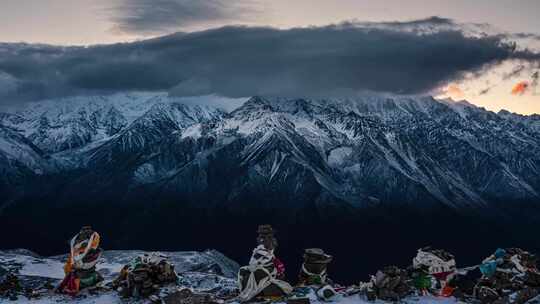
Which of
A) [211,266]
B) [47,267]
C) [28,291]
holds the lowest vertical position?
[211,266]

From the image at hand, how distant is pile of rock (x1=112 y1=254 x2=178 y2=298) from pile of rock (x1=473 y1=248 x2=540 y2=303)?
3230 centimetres

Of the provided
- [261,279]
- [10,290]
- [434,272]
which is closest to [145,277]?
[261,279]

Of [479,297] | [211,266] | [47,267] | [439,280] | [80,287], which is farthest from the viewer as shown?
[211,266]

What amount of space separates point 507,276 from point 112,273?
81.3 metres

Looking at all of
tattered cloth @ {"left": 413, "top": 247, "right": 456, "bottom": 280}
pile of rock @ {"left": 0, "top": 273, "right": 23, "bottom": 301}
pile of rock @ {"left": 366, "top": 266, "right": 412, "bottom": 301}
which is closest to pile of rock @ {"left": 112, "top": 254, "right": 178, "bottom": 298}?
pile of rock @ {"left": 0, "top": 273, "right": 23, "bottom": 301}

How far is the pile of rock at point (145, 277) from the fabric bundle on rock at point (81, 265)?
3.05m

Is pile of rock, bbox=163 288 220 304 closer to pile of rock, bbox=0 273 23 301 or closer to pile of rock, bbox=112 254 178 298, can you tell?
pile of rock, bbox=112 254 178 298

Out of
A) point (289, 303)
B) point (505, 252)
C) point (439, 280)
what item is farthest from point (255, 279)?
point (505, 252)

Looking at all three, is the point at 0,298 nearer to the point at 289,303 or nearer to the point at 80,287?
the point at 80,287

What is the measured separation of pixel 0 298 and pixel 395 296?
41.1 m

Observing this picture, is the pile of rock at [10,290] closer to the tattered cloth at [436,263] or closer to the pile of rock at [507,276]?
the tattered cloth at [436,263]

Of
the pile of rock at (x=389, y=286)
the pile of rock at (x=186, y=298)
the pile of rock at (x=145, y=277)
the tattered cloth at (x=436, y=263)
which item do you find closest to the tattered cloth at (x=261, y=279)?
the pile of rock at (x=186, y=298)

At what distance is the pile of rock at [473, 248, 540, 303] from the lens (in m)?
56.0

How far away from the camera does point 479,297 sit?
189 feet
